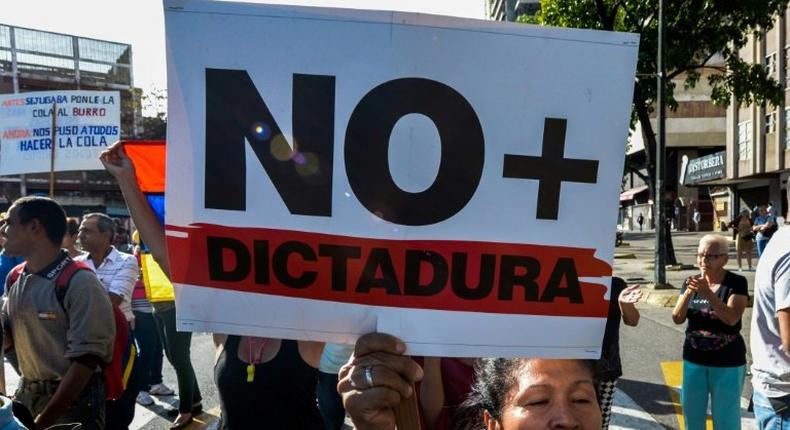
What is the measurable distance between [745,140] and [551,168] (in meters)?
38.2

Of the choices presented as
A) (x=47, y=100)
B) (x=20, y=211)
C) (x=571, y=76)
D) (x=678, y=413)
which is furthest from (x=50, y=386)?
(x=47, y=100)

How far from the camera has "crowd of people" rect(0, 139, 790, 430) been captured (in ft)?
5.37

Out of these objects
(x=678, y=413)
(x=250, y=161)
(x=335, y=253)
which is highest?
(x=250, y=161)

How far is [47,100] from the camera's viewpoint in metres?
8.50

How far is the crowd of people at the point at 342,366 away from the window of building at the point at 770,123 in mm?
32812

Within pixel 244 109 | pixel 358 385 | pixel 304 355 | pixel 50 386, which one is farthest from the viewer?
pixel 50 386

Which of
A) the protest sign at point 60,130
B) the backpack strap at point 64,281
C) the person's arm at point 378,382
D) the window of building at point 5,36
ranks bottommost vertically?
the person's arm at point 378,382

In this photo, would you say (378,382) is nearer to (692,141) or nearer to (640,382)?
(640,382)

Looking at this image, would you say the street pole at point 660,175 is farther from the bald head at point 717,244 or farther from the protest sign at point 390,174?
the protest sign at point 390,174

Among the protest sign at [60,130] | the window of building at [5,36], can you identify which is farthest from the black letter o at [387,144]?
the window of building at [5,36]

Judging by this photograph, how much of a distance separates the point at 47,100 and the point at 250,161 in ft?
28.1

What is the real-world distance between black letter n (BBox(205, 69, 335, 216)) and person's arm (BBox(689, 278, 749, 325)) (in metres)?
3.02

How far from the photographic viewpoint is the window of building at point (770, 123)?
3067 cm

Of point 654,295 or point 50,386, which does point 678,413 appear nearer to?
point 50,386
